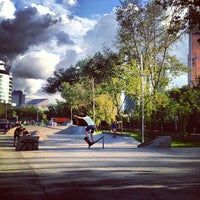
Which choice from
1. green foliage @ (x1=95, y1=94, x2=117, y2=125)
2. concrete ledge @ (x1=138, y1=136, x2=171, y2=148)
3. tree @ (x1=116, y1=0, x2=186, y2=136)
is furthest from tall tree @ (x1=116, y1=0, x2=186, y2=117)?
green foliage @ (x1=95, y1=94, x2=117, y2=125)

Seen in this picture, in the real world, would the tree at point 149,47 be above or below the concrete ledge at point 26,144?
above

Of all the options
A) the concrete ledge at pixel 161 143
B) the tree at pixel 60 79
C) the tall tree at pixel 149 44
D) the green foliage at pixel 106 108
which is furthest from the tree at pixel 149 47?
the tree at pixel 60 79

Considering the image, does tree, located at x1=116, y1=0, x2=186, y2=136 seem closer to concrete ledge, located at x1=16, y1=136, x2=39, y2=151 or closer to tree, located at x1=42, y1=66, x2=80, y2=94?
concrete ledge, located at x1=16, y1=136, x2=39, y2=151

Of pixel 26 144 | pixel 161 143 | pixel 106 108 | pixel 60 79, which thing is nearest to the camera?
pixel 26 144

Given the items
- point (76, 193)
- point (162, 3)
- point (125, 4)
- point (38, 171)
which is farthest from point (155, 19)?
point (76, 193)

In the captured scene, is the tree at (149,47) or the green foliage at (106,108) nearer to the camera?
the tree at (149,47)

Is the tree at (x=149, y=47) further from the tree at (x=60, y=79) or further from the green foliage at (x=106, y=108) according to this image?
the tree at (x=60, y=79)

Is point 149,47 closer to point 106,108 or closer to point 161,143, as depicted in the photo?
point 161,143

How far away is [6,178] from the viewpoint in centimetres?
910

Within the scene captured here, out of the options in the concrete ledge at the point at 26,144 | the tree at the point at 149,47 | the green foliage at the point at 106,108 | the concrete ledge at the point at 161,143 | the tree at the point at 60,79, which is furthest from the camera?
the tree at the point at 60,79

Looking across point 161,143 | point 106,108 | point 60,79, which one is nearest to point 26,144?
point 161,143

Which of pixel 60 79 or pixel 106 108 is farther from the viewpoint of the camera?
pixel 60 79

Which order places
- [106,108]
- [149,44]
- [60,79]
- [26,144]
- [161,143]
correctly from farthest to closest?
[60,79] → [106,108] → [149,44] → [161,143] → [26,144]

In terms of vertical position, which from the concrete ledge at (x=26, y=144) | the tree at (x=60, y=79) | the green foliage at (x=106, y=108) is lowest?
the concrete ledge at (x=26, y=144)
